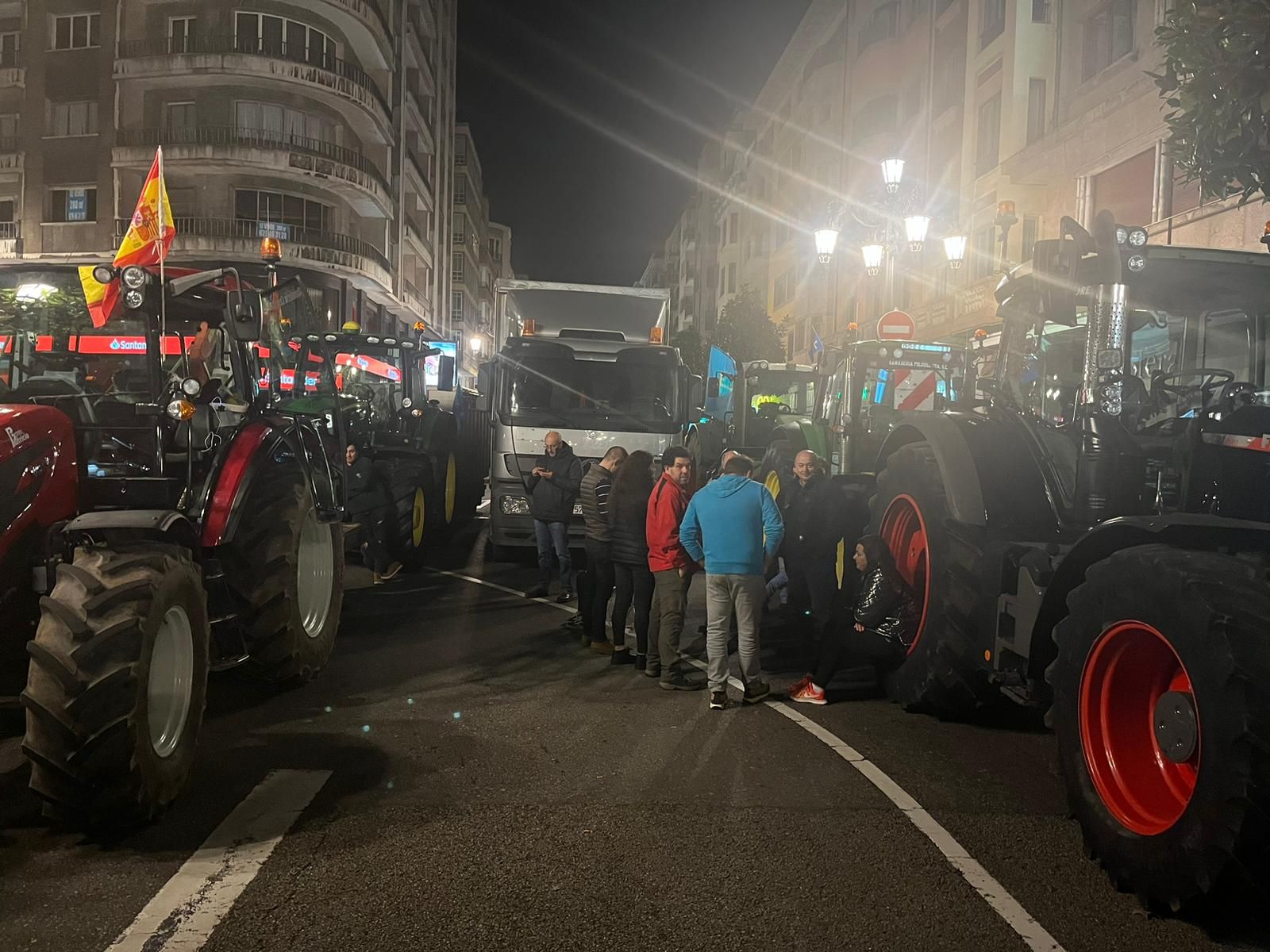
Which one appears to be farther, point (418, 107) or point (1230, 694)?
point (418, 107)

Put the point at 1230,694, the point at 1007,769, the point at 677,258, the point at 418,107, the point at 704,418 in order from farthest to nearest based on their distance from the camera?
the point at 677,258
the point at 418,107
the point at 704,418
the point at 1007,769
the point at 1230,694

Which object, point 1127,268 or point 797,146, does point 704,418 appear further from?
point 797,146

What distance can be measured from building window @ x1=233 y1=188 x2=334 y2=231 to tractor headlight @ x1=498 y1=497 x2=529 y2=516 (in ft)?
79.8

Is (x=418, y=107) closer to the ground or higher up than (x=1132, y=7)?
higher up

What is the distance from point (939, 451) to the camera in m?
6.12

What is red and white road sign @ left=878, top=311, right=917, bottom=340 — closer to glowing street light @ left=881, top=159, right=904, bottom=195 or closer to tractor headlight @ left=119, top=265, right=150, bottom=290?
glowing street light @ left=881, top=159, right=904, bottom=195

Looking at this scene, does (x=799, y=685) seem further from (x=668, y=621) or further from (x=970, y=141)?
(x=970, y=141)

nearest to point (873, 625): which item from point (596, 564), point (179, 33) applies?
point (596, 564)

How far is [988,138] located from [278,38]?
844 inches

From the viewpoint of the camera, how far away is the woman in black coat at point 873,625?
662 centimetres

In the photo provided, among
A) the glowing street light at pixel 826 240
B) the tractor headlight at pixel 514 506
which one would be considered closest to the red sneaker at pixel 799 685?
the tractor headlight at pixel 514 506

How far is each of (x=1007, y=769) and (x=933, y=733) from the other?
699 millimetres

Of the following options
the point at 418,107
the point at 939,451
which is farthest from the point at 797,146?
the point at 939,451

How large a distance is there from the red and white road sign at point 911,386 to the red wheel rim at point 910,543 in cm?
559
